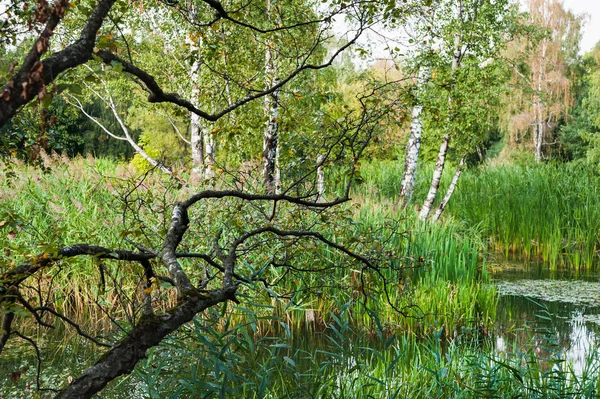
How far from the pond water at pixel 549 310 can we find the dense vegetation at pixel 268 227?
0.19 meters

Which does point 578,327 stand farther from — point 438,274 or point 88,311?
point 88,311

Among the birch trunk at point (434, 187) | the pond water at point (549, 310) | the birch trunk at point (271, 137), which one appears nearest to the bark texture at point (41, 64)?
the birch trunk at point (271, 137)

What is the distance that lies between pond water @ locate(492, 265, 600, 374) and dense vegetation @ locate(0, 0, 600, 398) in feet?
0.63

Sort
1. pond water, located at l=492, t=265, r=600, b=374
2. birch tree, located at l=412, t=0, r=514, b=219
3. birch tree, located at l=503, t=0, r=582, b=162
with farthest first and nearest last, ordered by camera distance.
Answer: birch tree, located at l=503, t=0, r=582, b=162 < birch tree, located at l=412, t=0, r=514, b=219 < pond water, located at l=492, t=265, r=600, b=374

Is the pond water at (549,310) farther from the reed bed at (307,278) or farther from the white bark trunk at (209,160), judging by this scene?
the white bark trunk at (209,160)

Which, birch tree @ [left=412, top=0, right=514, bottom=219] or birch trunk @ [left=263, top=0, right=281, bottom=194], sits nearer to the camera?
birch trunk @ [left=263, top=0, right=281, bottom=194]

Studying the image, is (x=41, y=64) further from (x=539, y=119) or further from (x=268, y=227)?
(x=539, y=119)

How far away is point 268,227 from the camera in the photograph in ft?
9.25

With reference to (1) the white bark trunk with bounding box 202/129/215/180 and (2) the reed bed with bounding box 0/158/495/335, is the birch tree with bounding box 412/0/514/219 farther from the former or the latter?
(1) the white bark trunk with bounding box 202/129/215/180

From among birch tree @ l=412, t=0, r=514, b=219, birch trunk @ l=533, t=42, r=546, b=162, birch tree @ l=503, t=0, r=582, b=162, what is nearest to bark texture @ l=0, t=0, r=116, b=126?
birch tree @ l=412, t=0, r=514, b=219

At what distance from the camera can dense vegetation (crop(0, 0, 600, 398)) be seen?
2555mm

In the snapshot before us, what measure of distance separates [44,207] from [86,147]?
21.8 meters

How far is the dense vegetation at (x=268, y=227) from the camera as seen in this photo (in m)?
2.55

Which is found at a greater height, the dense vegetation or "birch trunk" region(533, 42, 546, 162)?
"birch trunk" region(533, 42, 546, 162)
